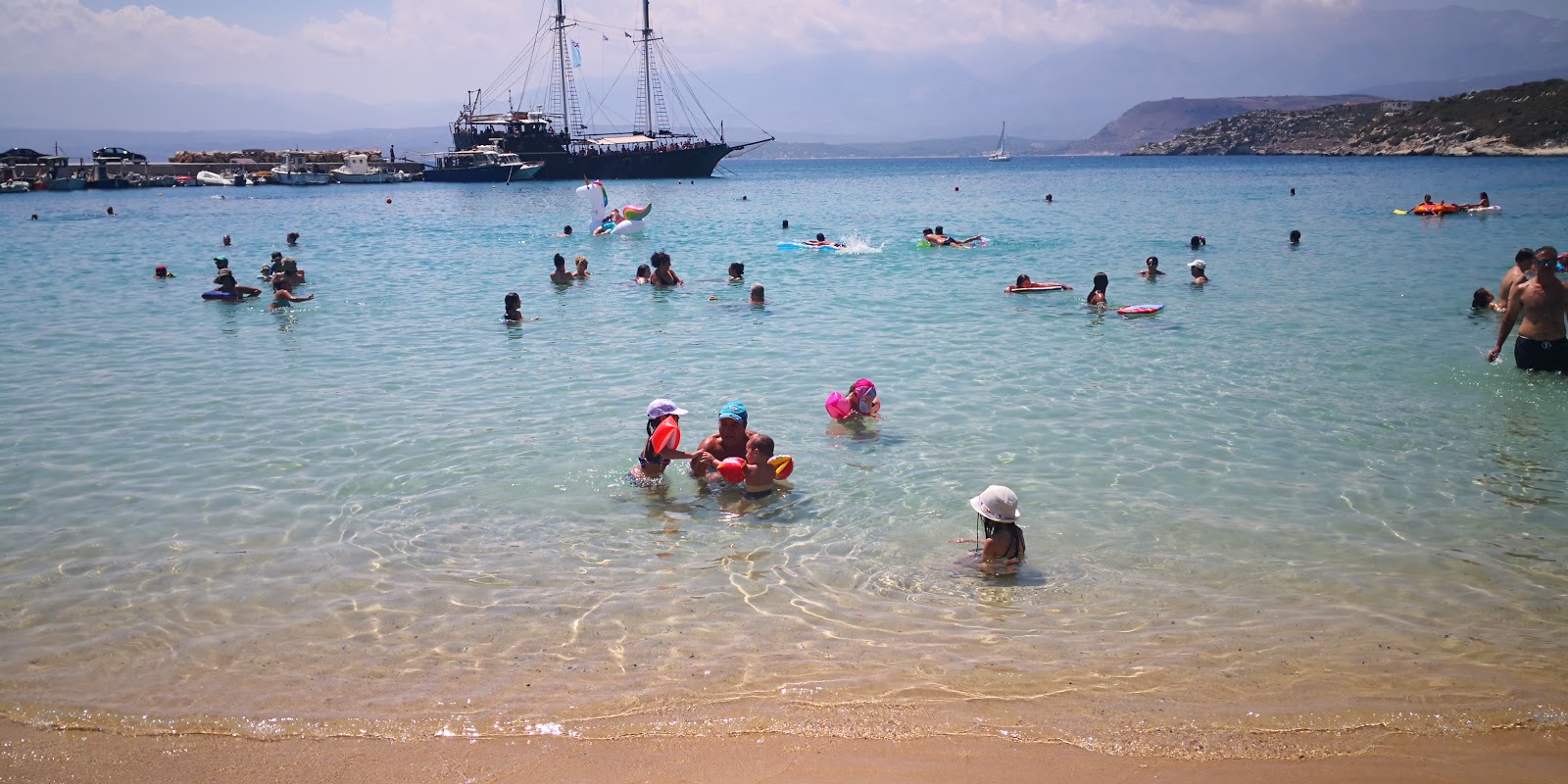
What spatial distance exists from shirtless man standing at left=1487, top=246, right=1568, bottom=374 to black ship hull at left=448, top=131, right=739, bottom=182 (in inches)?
3422

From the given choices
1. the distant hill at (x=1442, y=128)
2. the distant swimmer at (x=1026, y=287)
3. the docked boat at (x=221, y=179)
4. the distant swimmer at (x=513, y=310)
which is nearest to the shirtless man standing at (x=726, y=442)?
the distant swimmer at (x=513, y=310)

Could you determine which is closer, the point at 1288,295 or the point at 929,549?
the point at 929,549

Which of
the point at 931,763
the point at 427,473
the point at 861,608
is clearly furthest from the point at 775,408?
the point at 931,763

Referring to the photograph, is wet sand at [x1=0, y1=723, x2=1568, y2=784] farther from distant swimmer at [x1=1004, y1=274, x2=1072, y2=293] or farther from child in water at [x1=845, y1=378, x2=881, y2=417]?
distant swimmer at [x1=1004, y1=274, x2=1072, y2=293]

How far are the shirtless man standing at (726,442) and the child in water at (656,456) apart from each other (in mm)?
132

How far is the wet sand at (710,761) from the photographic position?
4375 millimetres

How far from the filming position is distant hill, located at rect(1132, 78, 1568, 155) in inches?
3713

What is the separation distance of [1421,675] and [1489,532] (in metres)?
2.68

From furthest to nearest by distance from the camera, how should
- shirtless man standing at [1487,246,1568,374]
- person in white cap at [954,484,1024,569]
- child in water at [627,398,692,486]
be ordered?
shirtless man standing at [1487,246,1568,374], child in water at [627,398,692,486], person in white cap at [954,484,1024,569]

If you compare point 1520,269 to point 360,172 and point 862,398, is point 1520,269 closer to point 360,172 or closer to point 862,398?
point 862,398

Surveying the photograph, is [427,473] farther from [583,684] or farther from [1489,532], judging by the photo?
[1489,532]

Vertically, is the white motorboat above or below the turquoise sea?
above

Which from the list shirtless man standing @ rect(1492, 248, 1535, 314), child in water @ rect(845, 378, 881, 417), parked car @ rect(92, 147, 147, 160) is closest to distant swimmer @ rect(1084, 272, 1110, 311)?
shirtless man standing @ rect(1492, 248, 1535, 314)

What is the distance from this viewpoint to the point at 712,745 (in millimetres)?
4691
